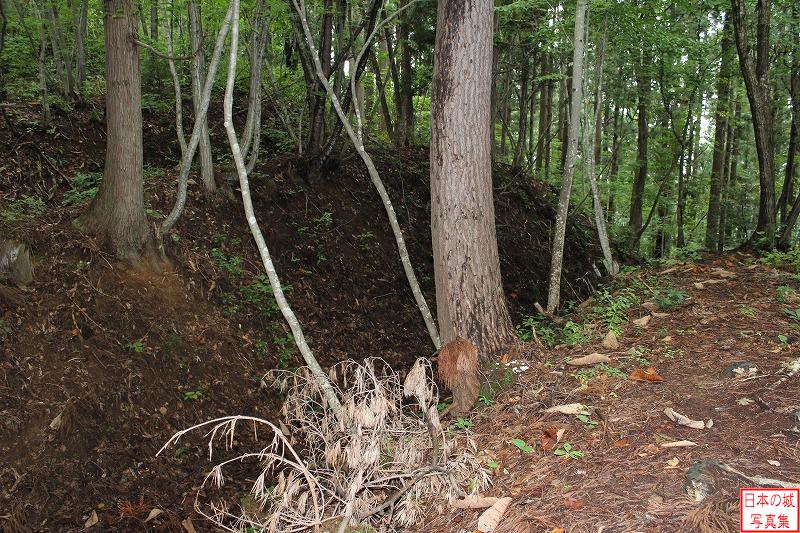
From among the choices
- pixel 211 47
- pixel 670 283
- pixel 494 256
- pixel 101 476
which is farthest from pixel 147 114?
pixel 670 283

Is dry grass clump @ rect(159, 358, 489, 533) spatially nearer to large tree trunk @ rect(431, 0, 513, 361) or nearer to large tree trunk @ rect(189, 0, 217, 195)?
large tree trunk @ rect(431, 0, 513, 361)

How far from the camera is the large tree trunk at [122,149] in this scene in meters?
5.65

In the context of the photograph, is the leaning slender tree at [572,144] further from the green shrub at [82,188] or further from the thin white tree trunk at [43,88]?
the thin white tree trunk at [43,88]

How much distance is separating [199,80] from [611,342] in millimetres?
→ 6150

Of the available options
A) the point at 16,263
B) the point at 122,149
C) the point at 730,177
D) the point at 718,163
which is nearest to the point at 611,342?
the point at 122,149

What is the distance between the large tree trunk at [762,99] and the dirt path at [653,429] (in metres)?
2.63

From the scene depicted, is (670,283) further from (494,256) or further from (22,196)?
(22,196)

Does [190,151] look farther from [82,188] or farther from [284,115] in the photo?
[284,115]

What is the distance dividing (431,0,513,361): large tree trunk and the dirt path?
27.3 inches

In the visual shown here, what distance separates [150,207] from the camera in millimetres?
6961

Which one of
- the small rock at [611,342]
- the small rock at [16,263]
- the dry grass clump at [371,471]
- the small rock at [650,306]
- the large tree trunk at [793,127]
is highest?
the large tree trunk at [793,127]

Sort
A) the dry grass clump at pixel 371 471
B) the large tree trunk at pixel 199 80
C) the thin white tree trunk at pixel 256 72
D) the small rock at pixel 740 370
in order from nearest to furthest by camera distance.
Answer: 1. the dry grass clump at pixel 371 471
2. the small rock at pixel 740 370
3. the large tree trunk at pixel 199 80
4. the thin white tree trunk at pixel 256 72

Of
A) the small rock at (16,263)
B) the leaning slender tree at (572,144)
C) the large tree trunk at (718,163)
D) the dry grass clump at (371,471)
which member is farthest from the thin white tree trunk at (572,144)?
Result: the large tree trunk at (718,163)

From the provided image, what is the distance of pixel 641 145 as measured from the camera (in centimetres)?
1169
